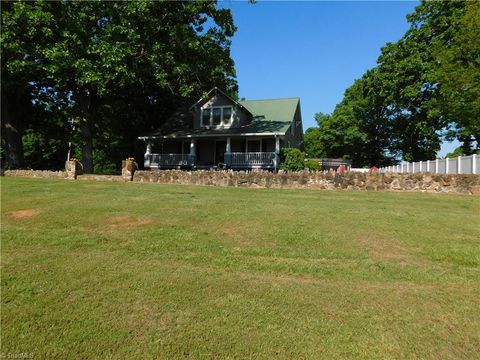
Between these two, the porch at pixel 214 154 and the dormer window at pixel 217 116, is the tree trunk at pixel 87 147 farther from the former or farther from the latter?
the dormer window at pixel 217 116

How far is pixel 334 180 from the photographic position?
600 inches

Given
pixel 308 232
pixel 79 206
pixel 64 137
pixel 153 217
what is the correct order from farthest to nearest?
pixel 64 137 → pixel 79 206 → pixel 153 217 → pixel 308 232

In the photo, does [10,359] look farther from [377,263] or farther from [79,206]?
[79,206]

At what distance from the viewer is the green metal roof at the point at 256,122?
26812 millimetres

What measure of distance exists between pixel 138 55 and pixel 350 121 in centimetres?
3271

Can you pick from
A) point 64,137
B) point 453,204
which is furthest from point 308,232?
point 64,137

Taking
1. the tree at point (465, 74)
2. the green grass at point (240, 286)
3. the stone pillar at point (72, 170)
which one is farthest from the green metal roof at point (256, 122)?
the green grass at point (240, 286)

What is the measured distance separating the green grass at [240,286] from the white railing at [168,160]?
20.3 m

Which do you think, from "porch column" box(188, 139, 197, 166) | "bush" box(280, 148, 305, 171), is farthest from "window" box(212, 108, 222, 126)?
"bush" box(280, 148, 305, 171)

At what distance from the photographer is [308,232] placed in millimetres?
6551

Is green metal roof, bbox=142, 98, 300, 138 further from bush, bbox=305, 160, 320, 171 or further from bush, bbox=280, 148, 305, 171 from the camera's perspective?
bush, bbox=305, 160, 320, 171

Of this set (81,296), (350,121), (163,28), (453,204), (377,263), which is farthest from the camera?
A: (350,121)

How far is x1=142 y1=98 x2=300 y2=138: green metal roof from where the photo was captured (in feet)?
88.0

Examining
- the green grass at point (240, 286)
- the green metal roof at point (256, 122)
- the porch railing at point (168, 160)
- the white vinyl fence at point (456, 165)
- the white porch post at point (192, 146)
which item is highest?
the green metal roof at point (256, 122)
